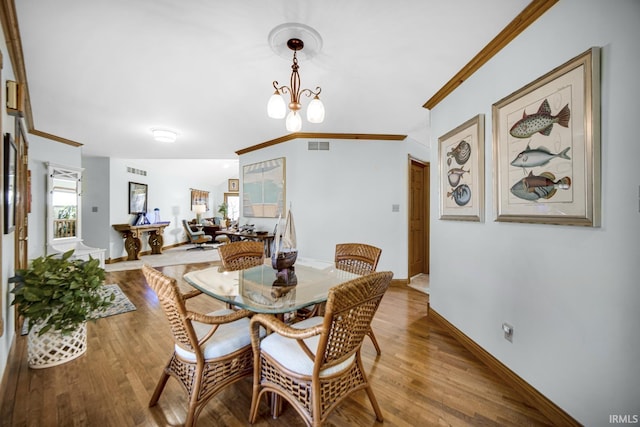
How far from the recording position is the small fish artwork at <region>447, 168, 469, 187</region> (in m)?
2.38

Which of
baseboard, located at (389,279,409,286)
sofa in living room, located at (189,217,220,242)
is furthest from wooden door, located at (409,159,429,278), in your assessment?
sofa in living room, located at (189,217,220,242)

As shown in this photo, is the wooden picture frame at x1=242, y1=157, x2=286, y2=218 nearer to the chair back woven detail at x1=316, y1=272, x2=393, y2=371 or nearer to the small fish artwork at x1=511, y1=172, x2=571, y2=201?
the chair back woven detail at x1=316, y1=272, x2=393, y2=371

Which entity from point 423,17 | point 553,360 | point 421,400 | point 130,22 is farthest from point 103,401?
point 423,17

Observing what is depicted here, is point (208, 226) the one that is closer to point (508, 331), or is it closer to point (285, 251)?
point (285, 251)

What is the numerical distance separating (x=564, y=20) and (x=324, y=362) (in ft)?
7.42

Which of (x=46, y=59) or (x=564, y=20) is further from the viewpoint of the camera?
(x=46, y=59)

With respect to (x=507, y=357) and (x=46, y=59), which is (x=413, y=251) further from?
(x=46, y=59)

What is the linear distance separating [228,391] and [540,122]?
2621 millimetres

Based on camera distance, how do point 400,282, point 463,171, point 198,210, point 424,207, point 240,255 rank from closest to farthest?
point 463,171, point 240,255, point 400,282, point 424,207, point 198,210

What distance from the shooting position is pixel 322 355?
1.22 meters

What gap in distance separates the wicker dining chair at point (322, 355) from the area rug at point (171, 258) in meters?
5.31

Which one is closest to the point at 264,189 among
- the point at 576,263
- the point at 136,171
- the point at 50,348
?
the point at 50,348

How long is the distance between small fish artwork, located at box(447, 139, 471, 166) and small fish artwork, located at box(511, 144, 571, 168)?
0.54 m

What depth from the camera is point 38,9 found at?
1580 millimetres
